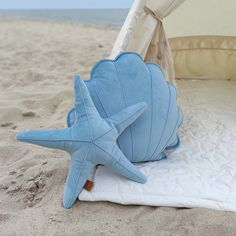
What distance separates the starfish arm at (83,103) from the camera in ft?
4.22

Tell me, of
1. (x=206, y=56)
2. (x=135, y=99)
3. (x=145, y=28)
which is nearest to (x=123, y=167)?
(x=135, y=99)

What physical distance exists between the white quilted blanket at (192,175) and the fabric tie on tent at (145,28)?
421 mm

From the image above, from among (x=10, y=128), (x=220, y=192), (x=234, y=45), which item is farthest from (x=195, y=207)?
(x=234, y=45)

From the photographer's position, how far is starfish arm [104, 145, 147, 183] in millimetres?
1285

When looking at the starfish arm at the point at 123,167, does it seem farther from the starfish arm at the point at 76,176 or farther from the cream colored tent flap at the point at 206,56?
the cream colored tent flap at the point at 206,56

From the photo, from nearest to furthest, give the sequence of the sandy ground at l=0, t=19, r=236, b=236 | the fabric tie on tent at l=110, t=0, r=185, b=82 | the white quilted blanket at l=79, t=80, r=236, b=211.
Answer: the sandy ground at l=0, t=19, r=236, b=236
the white quilted blanket at l=79, t=80, r=236, b=211
the fabric tie on tent at l=110, t=0, r=185, b=82

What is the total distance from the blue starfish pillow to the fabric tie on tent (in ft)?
1.35

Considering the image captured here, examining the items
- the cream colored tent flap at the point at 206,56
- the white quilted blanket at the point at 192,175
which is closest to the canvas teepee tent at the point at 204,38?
the cream colored tent flap at the point at 206,56

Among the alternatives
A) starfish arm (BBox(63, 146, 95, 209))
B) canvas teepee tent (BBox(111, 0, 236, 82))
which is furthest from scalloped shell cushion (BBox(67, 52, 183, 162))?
canvas teepee tent (BBox(111, 0, 236, 82))

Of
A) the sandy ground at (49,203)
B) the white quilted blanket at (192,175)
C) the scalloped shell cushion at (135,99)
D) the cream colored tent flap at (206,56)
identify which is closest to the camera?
the sandy ground at (49,203)

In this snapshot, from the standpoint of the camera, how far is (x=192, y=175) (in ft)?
4.54

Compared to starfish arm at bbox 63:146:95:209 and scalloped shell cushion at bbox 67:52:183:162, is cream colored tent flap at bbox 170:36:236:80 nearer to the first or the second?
scalloped shell cushion at bbox 67:52:183:162

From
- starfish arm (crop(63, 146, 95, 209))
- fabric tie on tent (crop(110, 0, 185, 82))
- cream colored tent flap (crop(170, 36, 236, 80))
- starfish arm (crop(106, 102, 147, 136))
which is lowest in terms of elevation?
cream colored tent flap (crop(170, 36, 236, 80))

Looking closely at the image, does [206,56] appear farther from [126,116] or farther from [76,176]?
[76,176]
